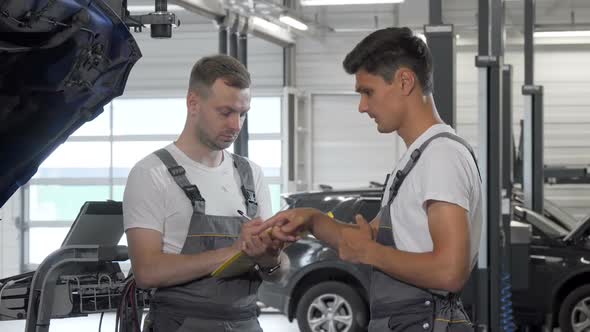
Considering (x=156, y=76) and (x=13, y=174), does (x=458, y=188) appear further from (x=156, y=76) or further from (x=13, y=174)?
(x=156, y=76)

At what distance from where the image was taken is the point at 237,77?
3.80 meters

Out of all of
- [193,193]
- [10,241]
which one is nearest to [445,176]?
[193,193]

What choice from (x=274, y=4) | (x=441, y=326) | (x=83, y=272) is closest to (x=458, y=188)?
(x=441, y=326)

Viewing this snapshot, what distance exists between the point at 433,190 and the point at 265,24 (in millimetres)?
14092

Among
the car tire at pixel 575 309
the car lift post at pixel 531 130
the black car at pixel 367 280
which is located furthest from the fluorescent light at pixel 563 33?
the car tire at pixel 575 309

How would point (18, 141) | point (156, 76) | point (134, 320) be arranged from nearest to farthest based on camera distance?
point (18, 141)
point (134, 320)
point (156, 76)

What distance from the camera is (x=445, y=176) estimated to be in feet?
9.53

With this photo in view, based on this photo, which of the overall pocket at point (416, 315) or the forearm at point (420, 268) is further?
the overall pocket at point (416, 315)

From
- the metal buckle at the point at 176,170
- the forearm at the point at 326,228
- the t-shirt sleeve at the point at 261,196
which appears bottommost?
the forearm at the point at 326,228

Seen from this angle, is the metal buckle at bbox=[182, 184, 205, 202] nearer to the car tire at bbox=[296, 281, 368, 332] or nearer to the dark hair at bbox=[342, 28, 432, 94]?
the dark hair at bbox=[342, 28, 432, 94]

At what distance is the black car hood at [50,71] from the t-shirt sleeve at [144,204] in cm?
42

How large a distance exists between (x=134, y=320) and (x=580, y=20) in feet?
52.6

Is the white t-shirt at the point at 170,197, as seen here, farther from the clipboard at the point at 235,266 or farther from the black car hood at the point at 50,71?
the black car hood at the point at 50,71

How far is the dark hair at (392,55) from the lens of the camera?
305cm
